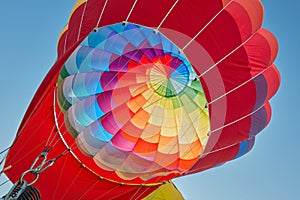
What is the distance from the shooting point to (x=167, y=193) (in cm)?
827

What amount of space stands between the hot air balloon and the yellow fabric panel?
2.36 ft

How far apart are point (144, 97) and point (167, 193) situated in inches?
82.6

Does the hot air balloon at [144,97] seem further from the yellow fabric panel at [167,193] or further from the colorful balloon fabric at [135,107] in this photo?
the yellow fabric panel at [167,193]

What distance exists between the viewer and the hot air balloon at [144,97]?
A: 5699 mm

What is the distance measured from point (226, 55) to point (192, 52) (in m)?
0.44

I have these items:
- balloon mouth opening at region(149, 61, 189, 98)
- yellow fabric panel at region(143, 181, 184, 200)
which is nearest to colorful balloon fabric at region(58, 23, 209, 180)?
balloon mouth opening at region(149, 61, 189, 98)

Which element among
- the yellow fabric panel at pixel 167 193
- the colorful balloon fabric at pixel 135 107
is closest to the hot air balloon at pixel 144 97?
the colorful balloon fabric at pixel 135 107

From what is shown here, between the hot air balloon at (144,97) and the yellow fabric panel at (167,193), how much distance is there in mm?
718

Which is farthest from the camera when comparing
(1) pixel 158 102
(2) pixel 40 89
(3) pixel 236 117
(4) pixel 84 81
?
(1) pixel 158 102

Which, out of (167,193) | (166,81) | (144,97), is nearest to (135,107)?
(144,97)

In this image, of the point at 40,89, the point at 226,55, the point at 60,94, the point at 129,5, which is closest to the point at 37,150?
the point at 60,94

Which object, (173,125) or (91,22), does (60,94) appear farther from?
(173,125)

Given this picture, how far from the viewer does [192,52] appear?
5.81 m

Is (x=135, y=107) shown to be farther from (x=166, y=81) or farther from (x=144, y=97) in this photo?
(x=166, y=81)
